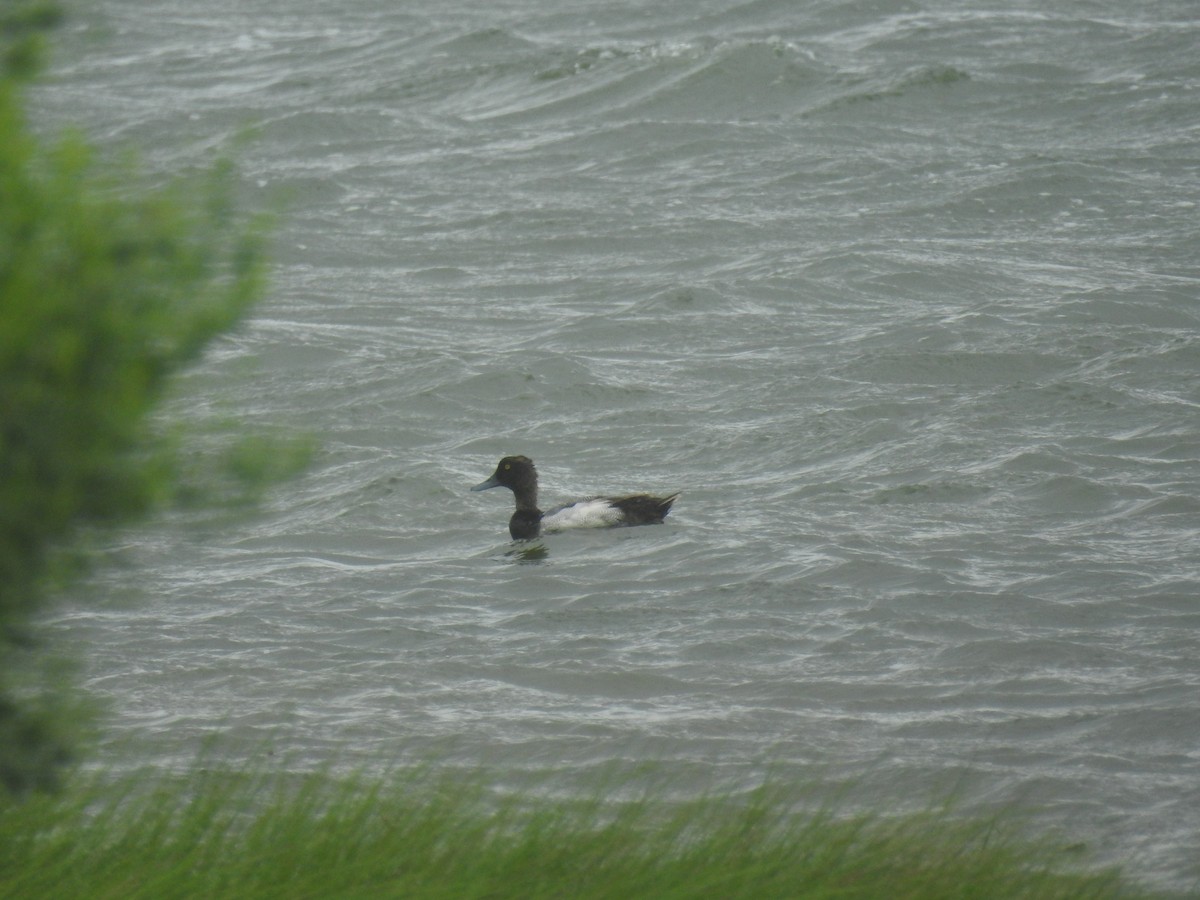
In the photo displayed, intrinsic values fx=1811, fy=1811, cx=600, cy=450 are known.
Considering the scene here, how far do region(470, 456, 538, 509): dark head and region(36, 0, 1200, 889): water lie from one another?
39cm

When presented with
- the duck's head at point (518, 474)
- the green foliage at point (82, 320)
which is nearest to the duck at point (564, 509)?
the duck's head at point (518, 474)

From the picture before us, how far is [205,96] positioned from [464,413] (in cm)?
1310

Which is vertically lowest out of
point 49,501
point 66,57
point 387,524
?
point 387,524

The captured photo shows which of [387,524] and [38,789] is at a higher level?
[38,789]

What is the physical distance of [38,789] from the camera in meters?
4.56

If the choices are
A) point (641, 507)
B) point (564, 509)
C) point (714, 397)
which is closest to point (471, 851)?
point (641, 507)

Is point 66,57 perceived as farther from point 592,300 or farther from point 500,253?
point 500,253

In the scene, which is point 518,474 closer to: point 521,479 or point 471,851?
point 521,479

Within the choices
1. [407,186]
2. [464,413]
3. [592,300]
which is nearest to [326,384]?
[464,413]

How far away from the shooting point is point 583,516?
501 inches

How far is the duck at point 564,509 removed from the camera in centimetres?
1248

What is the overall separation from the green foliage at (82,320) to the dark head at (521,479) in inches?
342

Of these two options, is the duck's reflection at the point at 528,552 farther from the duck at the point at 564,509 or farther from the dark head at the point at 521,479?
the dark head at the point at 521,479

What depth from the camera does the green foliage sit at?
3697 millimetres
